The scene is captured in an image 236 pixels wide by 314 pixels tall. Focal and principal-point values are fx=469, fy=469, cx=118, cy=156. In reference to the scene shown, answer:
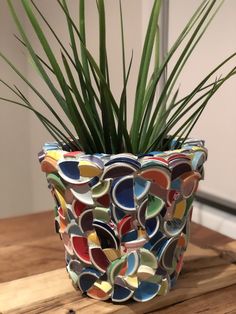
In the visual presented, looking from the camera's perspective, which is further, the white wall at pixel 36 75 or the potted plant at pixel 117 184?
the white wall at pixel 36 75

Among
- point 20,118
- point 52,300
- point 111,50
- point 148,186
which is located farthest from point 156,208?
Result: point 20,118

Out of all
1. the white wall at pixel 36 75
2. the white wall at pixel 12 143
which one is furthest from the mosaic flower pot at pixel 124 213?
the white wall at pixel 12 143

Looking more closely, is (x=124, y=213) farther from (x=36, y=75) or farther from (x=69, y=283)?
(x=36, y=75)

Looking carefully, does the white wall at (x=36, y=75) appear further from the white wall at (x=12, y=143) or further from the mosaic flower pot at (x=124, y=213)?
the mosaic flower pot at (x=124, y=213)

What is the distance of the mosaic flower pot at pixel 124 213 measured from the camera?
1.51 ft

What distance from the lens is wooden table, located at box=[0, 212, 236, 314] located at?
1.64 feet

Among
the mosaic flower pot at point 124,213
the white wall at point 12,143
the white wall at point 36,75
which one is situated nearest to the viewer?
the mosaic flower pot at point 124,213

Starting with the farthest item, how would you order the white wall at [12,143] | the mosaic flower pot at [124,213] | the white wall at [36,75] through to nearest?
the white wall at [12,143] → the white wall at [36,75] → the mosaic flower pot at [124,213]

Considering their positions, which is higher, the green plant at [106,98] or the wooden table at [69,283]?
the green plant at [106,98]

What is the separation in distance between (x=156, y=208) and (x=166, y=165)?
0.05 meters

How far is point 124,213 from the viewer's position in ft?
1.54

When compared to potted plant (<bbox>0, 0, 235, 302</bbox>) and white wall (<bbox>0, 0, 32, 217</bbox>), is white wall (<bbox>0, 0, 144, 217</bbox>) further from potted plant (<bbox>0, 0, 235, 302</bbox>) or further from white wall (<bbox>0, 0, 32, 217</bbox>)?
potted plant (<bbox>0, 0, 235, 302</bbox>)

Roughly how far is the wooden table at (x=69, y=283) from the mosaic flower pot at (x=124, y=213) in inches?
0.7

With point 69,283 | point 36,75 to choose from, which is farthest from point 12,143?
point 69,283
